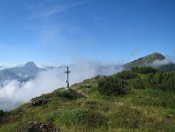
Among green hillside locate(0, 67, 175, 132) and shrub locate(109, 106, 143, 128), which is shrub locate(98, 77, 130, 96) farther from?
shrub locate(109, 106, 143, 128)

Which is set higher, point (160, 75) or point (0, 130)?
point (160, 75)

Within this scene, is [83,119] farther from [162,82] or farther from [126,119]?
[162,82]

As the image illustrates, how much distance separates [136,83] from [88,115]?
90.3ft

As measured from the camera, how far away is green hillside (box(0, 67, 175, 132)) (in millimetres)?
18891

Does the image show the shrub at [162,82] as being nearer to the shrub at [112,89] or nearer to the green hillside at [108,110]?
the green hillside at [108,110]

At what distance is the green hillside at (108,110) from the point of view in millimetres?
18891

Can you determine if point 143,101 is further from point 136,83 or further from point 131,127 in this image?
point 131,127

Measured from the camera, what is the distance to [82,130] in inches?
676

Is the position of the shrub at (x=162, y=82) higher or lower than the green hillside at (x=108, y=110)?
higher

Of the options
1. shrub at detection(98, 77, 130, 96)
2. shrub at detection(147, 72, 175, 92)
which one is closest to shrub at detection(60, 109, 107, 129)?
shrub at detection(98, 77, 130, 96)

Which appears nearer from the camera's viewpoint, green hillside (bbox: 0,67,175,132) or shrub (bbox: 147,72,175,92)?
green hillside (bbox: 0,67,175,132)

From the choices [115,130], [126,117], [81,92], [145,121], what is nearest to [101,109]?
[126,117]

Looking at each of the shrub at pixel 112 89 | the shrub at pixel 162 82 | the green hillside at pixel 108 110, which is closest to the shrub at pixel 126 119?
the green hillside at pixel 108 110

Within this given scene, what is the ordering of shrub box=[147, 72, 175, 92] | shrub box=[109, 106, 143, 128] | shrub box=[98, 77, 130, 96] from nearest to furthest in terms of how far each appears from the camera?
shrub box=[109, 106, 143, 128], shrub box=[98, 77, 130, 96], shrub box=[147, 72, 175, 92]
